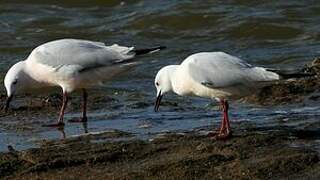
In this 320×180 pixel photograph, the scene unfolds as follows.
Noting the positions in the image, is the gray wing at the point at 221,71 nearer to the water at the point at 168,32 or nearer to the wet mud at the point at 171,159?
the wet mud at the point at 171,159

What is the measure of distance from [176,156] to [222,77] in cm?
115

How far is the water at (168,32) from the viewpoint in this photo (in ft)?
31.0

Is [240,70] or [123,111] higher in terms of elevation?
[240,70]

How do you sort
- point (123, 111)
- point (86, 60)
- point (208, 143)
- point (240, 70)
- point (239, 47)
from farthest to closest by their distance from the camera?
1. point (239, 47)
2. point (123, 111)
3. point (86, 60)
4. point (240, 70)
5. point (208, 143)

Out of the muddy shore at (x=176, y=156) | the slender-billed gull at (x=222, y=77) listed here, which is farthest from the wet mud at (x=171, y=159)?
the slender-billed gull at (x=222, y=77)

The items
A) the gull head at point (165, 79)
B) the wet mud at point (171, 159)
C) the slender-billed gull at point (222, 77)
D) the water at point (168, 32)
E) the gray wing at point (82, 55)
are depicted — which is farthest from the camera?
the water at point (168, 32)

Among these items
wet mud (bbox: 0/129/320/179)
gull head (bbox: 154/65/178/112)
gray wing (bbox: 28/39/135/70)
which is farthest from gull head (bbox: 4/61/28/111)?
wet mud (bbox: 0/129/320/179)

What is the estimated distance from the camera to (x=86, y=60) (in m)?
7.98

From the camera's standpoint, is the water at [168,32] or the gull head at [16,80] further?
the water at [168,32]

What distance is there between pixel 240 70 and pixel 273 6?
9431mm

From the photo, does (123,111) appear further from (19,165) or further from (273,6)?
(273,6)

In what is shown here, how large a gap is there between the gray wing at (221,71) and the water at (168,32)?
1.23m

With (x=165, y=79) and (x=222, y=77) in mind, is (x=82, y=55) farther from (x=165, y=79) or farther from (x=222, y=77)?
(x=222, y=77)

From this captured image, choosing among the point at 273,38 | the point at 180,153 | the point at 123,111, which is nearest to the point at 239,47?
the point at 273,38
